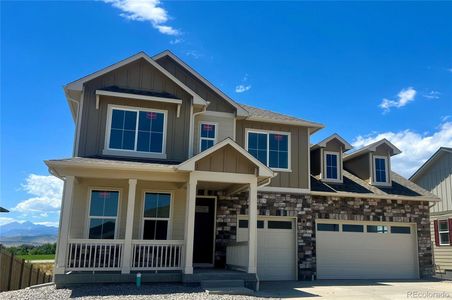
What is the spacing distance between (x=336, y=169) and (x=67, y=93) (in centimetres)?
1031

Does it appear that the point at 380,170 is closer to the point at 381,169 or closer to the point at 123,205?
the point at 381,169

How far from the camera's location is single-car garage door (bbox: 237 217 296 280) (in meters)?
14.0

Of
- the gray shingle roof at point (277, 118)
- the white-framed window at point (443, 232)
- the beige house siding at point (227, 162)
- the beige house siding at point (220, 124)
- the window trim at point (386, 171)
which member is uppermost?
the gray shingle roof at point (277, 118)

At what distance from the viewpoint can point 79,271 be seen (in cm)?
1039

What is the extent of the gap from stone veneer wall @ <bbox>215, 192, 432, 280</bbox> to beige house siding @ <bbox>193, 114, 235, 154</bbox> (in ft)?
7.07

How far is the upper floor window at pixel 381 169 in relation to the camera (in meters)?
16.6

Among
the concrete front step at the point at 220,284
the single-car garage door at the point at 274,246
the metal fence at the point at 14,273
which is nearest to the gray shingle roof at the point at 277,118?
the single-car garage door at the point at 274,246

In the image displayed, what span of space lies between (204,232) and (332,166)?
5965 mm

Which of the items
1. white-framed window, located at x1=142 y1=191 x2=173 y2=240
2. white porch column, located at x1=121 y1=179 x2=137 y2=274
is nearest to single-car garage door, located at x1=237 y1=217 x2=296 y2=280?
white-framed window, located at x1=142 y1=191 x2=173 y2=240

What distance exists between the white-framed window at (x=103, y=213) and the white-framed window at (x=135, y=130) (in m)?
1.41

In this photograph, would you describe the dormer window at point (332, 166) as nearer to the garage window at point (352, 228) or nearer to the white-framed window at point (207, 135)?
the garage window at point (352, 228)

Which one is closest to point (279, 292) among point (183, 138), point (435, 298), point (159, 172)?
point (435, 298)

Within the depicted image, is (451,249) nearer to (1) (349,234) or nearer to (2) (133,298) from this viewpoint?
(1) (349,234)

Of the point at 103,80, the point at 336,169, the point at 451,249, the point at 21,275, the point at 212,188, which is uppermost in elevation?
the point at 103,80
